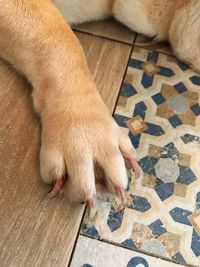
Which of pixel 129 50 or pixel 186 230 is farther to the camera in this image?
pixel 129 50

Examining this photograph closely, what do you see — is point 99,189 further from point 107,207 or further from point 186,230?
point 186,230

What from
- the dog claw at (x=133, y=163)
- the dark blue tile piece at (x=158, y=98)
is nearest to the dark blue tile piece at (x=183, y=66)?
the dark blue tile piece at (x=158, y=98)

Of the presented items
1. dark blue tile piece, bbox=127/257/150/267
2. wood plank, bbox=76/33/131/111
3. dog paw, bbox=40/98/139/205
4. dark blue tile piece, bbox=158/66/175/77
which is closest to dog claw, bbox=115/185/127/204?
dog paw, bbox=40/98/139/205

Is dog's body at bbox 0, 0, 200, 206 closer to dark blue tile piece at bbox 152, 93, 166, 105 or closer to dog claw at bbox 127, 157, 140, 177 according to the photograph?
dog claw at bbox 127, 157, 140, 177

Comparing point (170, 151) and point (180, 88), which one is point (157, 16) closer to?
point (180, 88)

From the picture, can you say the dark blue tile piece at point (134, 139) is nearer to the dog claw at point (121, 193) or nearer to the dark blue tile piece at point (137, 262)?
the dog claw at point (121, 193)

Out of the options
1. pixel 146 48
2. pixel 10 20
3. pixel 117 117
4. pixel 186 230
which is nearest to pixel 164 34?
pixel 146 48
